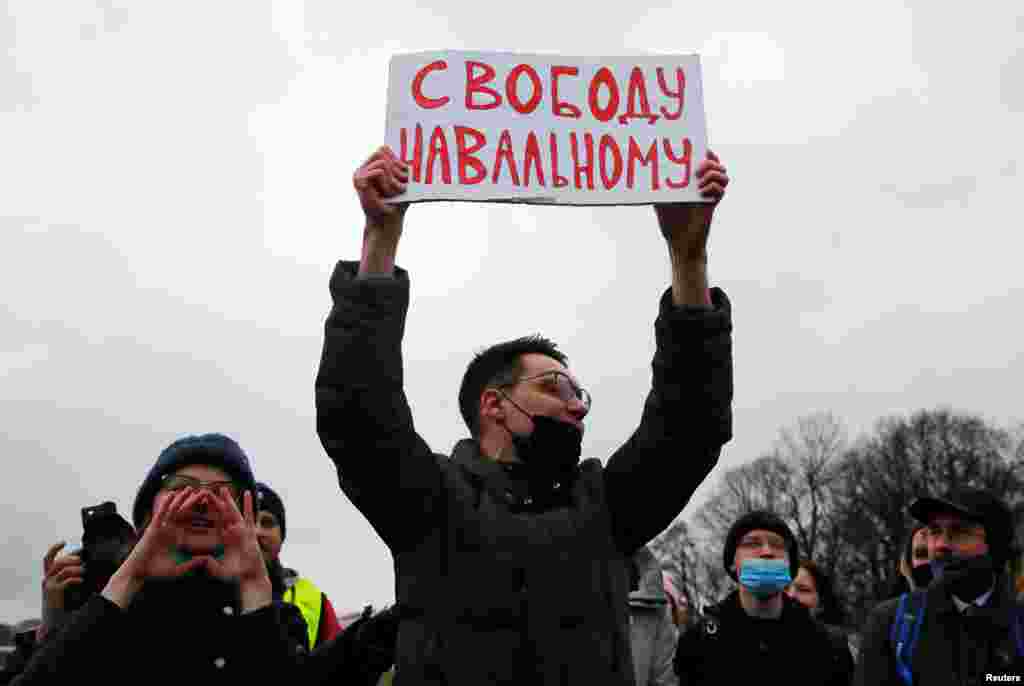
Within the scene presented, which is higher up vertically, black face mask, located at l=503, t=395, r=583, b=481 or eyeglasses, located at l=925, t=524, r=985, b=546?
black face mask, located at l=503, t=395, r=583, b=481

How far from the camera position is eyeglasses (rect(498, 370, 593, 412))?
3199 millimetres

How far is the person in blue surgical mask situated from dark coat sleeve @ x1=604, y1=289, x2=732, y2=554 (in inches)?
80.5

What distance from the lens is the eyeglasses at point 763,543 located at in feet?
16.6

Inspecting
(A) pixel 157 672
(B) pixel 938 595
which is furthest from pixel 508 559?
(B) pixel 938 595

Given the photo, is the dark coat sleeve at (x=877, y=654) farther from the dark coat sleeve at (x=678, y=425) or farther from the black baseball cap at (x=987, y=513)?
the dark coat sleeve at (x=678, y=425)

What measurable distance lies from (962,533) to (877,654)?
62cm

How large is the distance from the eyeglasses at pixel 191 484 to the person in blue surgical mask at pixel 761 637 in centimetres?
263

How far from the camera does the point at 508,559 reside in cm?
269

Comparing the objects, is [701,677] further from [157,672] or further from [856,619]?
[856,619]

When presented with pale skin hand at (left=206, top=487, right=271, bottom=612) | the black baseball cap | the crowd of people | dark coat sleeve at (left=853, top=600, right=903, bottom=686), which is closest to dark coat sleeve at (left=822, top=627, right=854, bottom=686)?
dark coat sleeve at (left=853, top=600, right=903, bottom=686)

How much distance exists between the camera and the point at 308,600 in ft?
15.9

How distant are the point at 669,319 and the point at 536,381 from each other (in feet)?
1.57

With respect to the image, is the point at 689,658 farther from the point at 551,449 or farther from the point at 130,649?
the point at 130,649

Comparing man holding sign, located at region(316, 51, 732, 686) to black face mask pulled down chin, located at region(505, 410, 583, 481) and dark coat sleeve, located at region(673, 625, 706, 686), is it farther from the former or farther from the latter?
dark coat sleeve, located at region(673, 625, 706, 686)
